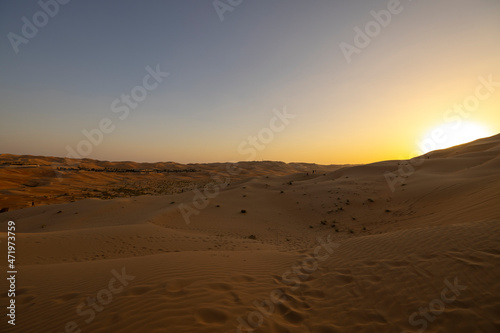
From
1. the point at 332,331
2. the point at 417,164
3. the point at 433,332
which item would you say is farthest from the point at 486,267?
the point at 417,164

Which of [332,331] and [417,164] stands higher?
[417,164]

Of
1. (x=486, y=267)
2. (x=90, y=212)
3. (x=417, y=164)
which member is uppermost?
(x=417, y=164)

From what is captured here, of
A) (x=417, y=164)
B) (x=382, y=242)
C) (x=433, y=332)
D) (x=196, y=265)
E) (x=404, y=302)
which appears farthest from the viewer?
(x=417, y=164)

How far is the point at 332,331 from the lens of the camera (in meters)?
3.49

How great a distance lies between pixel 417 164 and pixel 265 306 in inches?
1033

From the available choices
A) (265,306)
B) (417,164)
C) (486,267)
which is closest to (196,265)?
(265,306)

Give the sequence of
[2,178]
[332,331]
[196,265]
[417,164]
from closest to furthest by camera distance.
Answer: [332,331] < [196,265] < [417,164] < [2,178]

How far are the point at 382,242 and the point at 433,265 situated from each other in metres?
2.18

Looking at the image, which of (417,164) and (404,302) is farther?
(417,164)

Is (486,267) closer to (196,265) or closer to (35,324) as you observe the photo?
(196,265)

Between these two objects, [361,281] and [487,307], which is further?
[361,281]

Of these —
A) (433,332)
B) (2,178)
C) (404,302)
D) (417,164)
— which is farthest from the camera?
(2,178)

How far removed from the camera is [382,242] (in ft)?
22.5

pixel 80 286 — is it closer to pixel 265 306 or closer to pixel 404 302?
pixel 265 306
